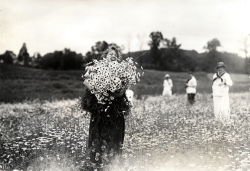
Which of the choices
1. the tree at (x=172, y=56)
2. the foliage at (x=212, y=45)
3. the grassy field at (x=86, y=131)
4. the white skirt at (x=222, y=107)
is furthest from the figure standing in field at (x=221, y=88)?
the tree at (x=172, y=56)

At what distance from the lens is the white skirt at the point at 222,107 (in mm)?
6758

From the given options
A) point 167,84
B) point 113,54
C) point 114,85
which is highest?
point 113,54

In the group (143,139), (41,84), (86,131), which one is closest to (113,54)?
(143,139)

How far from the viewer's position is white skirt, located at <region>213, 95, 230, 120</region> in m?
6.76

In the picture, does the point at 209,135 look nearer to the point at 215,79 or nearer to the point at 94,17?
the point at 215,79

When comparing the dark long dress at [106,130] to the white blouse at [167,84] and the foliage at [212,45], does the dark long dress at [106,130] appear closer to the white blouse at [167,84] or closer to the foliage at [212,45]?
the foliage at [212,45]

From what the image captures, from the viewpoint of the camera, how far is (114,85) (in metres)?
4.23

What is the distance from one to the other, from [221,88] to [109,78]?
5008mm

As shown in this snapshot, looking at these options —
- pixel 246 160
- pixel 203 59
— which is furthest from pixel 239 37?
pixel 246 160

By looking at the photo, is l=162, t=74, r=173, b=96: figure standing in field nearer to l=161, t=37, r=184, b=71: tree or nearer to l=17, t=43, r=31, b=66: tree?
l=161, t=37, r=184, b=71: tree

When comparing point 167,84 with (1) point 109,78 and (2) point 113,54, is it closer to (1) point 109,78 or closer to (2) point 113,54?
(2) point 113,54

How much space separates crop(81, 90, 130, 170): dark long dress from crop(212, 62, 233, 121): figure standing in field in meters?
3.66

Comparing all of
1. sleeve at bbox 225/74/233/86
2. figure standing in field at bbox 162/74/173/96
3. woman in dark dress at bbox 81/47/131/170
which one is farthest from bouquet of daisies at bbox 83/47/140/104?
figure standing in field at bbox 162/74/173/96

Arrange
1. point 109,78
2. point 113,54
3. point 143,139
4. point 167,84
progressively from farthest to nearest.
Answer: point 167,84
point 143,139
point 113,54
point 109,78
